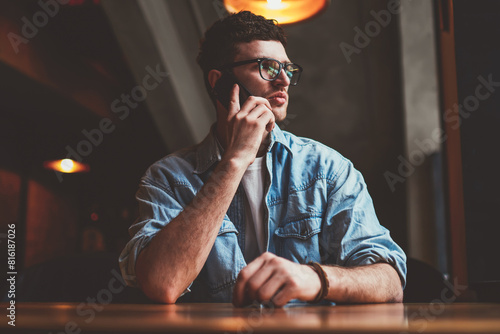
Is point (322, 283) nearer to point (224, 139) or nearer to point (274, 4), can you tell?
point (224, 139)

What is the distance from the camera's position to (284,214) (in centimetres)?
160

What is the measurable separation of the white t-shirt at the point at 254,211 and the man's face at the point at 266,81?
0.71 feet

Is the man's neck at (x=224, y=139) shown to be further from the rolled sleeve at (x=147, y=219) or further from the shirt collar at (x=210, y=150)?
the rolled sleeve at (x=147, y=219)

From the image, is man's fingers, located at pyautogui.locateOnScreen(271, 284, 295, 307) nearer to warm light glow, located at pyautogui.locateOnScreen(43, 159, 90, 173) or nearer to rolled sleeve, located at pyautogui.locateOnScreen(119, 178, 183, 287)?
rolled sleeve, located at pyautogui.locateOnScreen(119, 178, 183, 287)

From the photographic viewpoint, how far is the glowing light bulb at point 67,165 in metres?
5.52

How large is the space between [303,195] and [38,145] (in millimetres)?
4458

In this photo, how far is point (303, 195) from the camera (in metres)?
1.61

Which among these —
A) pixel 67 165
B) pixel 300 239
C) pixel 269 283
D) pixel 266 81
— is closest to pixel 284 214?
pixel 300 239

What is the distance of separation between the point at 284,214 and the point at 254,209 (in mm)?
111

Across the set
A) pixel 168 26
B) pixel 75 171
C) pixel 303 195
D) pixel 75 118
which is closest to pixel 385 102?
pixel 168 26

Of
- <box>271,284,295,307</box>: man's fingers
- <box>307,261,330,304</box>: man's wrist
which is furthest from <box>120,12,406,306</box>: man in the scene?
<box>271,284,295,307</box>: man's fingers

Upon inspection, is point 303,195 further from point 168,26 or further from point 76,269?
point 168,26

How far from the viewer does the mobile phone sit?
181cm

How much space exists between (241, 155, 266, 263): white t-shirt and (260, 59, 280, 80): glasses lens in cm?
31
